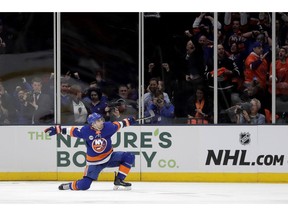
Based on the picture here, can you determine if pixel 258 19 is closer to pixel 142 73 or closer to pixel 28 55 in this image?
pixel 142 73

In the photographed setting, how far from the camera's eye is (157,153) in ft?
78.6

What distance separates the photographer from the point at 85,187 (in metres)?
21.8

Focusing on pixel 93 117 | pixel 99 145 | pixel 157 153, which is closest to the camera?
pixel 93 117

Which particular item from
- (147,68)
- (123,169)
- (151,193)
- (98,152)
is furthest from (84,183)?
(147,68)

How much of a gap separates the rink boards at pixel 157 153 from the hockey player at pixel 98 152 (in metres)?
2.06

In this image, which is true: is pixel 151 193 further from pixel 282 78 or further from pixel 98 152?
pixel 282 78

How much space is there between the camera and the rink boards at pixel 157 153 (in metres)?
23.9

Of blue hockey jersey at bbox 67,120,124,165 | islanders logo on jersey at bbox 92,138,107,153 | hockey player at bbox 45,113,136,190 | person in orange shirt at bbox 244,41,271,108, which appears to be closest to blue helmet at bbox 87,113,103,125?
hockey player at bbox 45,113,136,190

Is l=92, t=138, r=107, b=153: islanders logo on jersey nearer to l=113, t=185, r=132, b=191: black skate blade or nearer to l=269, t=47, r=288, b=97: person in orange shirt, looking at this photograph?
l=113, t=185, r=132, b=191: black skate blade

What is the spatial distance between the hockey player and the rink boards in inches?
81.1

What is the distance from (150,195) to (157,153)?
3.27 metres

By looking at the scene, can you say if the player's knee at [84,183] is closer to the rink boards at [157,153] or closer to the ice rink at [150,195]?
the ice rink at [150,195]

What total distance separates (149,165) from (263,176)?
2062mm
